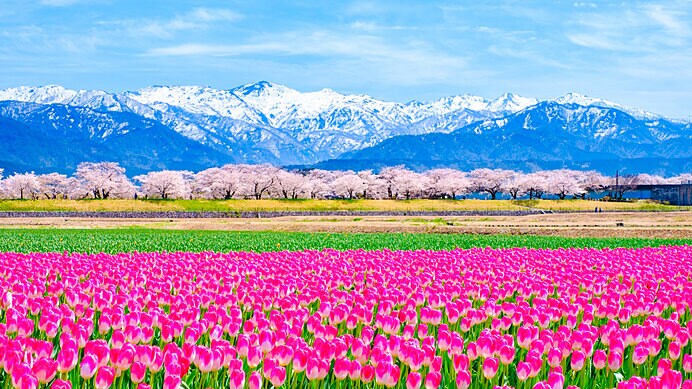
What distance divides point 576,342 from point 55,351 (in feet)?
17.0

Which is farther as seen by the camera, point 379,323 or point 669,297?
point 669,297

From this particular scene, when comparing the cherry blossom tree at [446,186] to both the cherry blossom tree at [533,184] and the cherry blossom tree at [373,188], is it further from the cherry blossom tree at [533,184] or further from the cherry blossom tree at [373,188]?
the cherry blossom tree at [533,184]

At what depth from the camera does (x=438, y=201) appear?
115250 mm

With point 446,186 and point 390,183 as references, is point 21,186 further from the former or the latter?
point 446,186

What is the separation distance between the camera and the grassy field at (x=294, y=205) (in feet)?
314

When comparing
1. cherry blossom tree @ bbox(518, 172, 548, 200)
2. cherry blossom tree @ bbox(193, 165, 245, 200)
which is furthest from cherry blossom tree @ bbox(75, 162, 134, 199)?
cherry blossom tree @ bbox(518, 172, 548, 200)

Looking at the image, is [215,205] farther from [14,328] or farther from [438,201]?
[14,328]

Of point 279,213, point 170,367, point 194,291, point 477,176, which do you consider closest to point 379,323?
point 170,367

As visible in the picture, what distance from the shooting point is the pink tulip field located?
6039 mm

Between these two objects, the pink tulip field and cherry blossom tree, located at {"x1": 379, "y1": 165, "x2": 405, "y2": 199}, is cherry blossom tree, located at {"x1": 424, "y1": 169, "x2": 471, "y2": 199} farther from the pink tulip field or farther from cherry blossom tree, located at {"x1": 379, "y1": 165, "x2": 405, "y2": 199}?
the pink tulip field

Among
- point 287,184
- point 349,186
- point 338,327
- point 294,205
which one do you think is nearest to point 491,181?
point 349,186

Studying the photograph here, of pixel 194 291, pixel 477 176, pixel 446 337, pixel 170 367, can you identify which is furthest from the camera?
pixel 477 176

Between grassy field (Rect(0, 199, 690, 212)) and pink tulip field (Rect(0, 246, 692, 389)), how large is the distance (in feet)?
277

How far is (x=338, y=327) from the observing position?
369 inches
